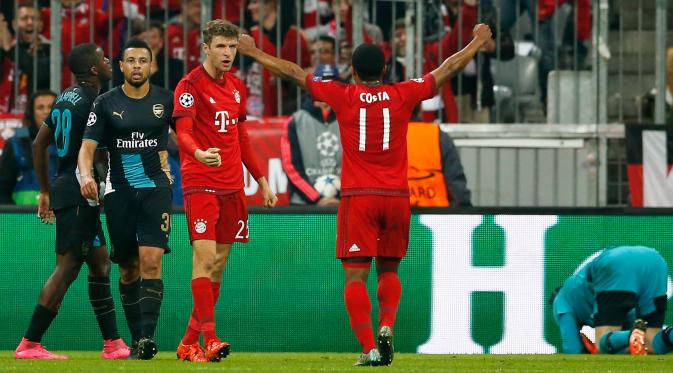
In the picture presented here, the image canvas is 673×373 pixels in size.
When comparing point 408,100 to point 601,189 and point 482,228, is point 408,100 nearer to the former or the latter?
point 482,228

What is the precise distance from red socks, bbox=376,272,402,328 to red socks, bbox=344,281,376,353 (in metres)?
0.10

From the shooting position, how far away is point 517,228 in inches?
515

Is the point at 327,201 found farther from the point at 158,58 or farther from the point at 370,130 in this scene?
the point at 370,130

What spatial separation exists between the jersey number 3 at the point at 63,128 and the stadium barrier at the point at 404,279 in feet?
7.57

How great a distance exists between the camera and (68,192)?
35.6 ft

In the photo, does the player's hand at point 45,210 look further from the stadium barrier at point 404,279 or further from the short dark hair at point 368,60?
the short dark hair at point 368,60

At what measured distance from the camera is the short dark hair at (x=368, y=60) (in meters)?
9.98

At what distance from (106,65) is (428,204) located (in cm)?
423

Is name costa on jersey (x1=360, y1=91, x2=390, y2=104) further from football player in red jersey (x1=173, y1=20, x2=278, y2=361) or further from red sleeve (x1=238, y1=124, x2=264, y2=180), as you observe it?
red sleeve (x1=238, y1=124, x2=264, y2=180)

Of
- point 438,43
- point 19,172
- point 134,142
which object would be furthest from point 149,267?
point 438,43

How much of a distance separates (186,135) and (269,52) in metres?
5.03

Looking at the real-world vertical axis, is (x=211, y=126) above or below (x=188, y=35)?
below

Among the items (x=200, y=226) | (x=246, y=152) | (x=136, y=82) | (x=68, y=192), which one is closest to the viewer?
(x=200, y=226)

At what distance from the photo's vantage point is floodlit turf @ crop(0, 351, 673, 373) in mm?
9469
